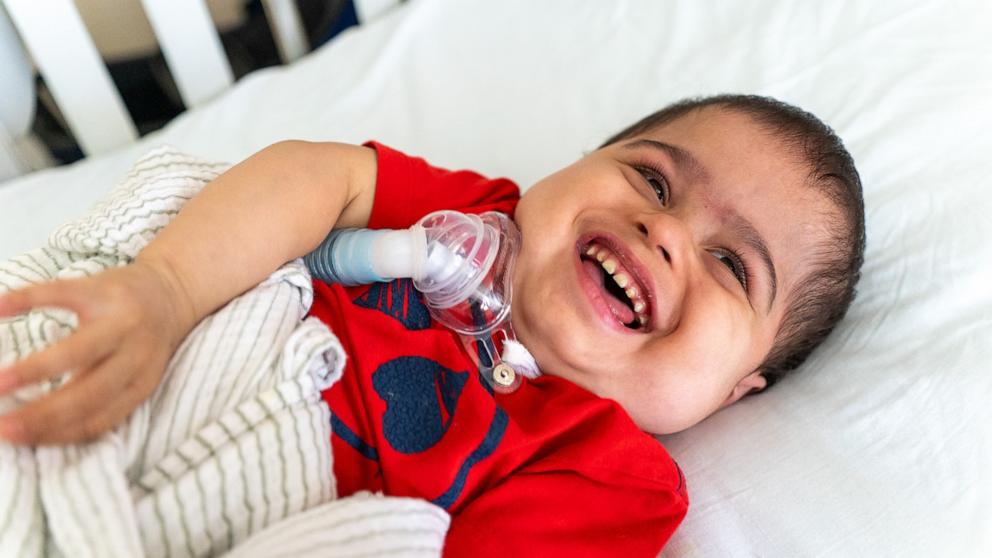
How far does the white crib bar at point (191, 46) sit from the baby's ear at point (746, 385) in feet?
3.42

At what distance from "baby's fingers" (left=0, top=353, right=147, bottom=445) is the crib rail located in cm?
80

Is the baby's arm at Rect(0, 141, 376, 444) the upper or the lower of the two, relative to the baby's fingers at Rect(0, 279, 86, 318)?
lower

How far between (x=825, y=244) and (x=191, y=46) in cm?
108

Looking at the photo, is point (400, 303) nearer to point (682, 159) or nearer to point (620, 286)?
point (620, 286)

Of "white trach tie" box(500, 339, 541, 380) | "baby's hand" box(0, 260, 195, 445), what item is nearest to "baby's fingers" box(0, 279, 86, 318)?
"baby's hand" box(0, 260, 195, 445)

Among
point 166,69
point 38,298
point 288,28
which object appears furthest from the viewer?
point 166,69

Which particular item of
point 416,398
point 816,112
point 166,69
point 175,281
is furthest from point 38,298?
point 166,69

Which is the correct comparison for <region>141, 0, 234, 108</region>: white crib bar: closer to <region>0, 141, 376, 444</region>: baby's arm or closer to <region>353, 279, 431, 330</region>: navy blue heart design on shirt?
<region>0, 141, 376, 444</region>: baby's arm

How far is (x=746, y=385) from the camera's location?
0.88 meters

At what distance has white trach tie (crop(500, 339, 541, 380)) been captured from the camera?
2.59 feet

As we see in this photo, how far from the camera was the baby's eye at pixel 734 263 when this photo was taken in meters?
0.79

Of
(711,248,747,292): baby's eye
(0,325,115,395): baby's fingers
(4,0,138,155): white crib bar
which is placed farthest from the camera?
(4,0,138,155): white crib bar

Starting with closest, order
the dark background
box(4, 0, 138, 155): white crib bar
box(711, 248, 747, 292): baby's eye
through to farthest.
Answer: box(711, 248, 747, 292): baby's eye
box(4, 0, 138, 155): white crib bar
the dark background

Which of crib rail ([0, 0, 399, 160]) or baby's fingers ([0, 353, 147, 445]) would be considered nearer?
baby's fingers ([0, 353, 147, 445])
